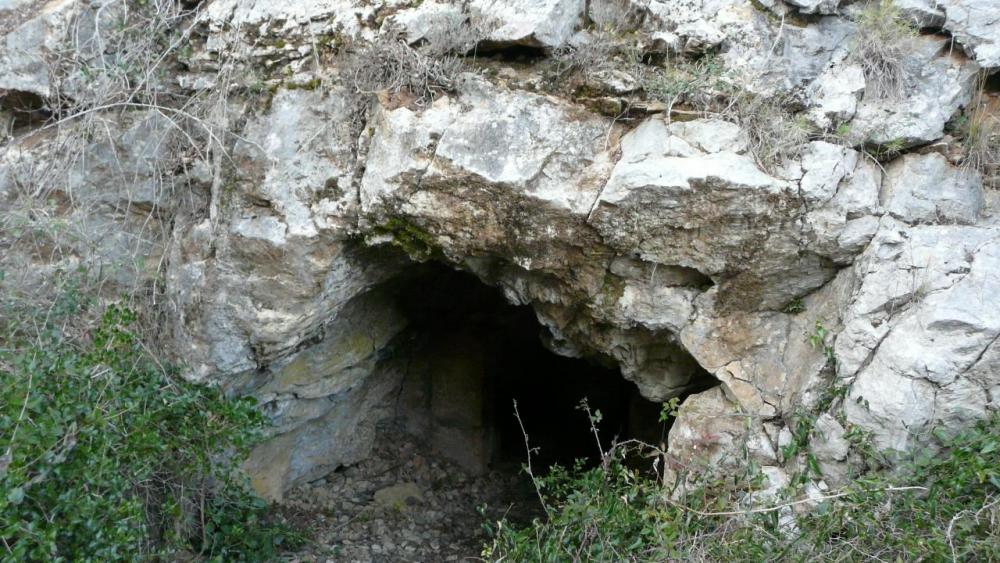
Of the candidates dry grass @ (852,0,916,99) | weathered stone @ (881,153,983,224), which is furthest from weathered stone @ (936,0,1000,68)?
weathered stone @ (881,153,983,224)

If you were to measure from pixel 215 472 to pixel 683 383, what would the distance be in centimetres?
224

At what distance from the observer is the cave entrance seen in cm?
552

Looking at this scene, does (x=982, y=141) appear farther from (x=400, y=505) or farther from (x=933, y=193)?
(x=400, y=505)

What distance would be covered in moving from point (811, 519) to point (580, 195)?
148 centimetres

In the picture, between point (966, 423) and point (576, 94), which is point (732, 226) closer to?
point (576, 94)

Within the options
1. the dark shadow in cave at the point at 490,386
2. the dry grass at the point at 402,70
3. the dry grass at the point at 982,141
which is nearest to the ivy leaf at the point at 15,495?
the dry grass at the point at 402,70

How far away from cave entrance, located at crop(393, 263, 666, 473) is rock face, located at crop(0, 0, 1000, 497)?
42.8 inches

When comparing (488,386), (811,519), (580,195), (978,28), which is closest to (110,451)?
(580,195)

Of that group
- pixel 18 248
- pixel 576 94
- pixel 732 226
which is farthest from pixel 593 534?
pixel 18 248

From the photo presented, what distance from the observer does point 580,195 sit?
351cm

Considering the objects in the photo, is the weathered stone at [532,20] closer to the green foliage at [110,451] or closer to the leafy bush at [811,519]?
the leafy bush at [811,519]

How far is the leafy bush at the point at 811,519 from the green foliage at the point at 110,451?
1457 millimetres

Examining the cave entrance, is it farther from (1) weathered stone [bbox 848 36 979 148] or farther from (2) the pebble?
(1) weathered stone [bbox 848 36 979 148]

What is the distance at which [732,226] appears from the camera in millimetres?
3420
